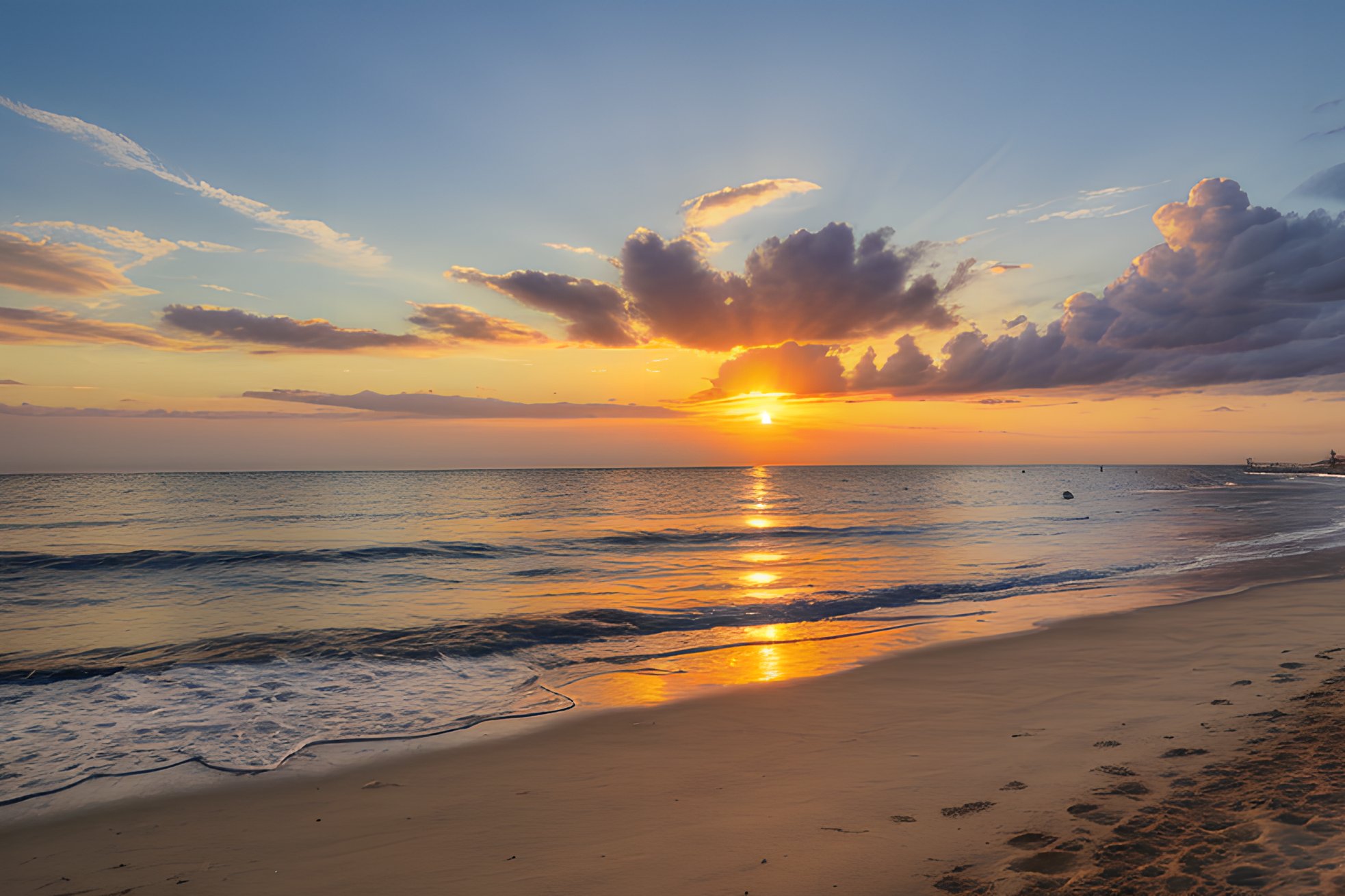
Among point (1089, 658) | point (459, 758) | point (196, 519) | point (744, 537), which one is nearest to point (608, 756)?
point (459, 758)

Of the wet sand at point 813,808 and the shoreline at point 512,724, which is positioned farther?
the shoreline at point 512,724

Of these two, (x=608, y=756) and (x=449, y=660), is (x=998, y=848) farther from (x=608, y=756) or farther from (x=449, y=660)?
(x=449, y=660)

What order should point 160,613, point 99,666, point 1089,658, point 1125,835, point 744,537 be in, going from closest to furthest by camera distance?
1. point 1125,835
2. point 1089,658
3. point 99,666
4. point 160,613
5. point 744,537

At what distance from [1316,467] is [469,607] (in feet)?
735

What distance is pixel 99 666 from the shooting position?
1371cm

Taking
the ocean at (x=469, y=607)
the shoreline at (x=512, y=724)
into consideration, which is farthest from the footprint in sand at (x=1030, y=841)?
the ocean at (x=469, y=607)

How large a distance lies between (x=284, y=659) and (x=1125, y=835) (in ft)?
48.8

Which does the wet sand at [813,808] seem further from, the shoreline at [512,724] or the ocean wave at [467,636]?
the ocean wave at [467,636]

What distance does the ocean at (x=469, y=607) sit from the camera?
10.6 meters

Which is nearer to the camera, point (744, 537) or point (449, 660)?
point (449, 660)

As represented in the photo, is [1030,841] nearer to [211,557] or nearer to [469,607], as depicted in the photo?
[469,607]

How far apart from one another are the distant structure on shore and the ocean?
496ft

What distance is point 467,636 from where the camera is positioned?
53.5 feet

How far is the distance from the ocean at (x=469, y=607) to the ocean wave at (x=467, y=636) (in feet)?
0.32
